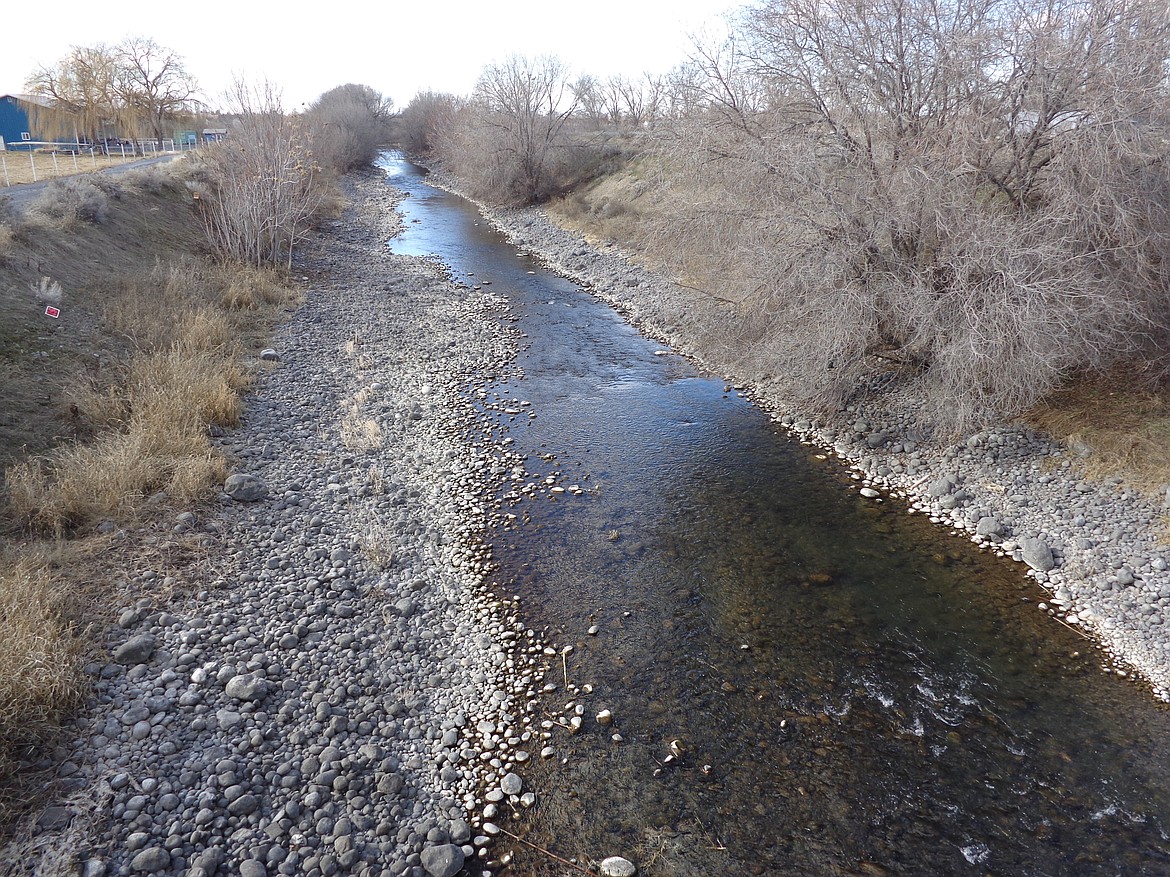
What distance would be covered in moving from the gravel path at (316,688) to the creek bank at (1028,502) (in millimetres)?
5348

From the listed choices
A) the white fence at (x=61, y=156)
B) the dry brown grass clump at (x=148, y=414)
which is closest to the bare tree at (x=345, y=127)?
the white fence at (x=61, y=156)

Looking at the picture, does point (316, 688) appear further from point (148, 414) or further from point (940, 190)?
point (940, 190)

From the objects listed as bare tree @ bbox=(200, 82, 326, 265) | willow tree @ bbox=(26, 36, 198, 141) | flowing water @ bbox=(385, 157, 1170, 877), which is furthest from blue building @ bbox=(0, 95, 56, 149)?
flowing water @ bbox=(385, 157, 1170, 877)

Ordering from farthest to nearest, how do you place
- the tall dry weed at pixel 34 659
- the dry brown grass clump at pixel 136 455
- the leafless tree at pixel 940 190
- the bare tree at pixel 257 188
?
the bare tree at pixel 257 188 → the leafless tree at pixel 940 190 → the dry brown grass clump at pixel 136 455 → the tall dry weed at pixel 34 659

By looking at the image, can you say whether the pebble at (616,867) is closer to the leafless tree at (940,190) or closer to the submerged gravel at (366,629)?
the submerged gravel at (366,629)

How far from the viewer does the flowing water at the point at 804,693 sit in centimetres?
496

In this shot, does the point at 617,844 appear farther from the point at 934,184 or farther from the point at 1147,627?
the point at 934,184

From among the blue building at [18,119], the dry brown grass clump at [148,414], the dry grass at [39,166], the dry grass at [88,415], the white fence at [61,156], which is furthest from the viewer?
the blue building at [18,119]

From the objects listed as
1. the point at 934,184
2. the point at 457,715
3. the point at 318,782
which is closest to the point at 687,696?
the point at 457,715

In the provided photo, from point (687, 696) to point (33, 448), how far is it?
8164mm

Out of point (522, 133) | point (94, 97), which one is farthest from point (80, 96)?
point (522, 133)

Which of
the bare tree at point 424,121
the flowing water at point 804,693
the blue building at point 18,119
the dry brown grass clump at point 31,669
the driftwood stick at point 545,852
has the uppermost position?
the bare tree at point 424,121

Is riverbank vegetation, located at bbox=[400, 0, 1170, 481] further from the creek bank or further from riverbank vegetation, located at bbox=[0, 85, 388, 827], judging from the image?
riverbank vegetation, located at bbox=[0, 85, 388, 827]

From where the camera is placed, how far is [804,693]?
6.22 meters
